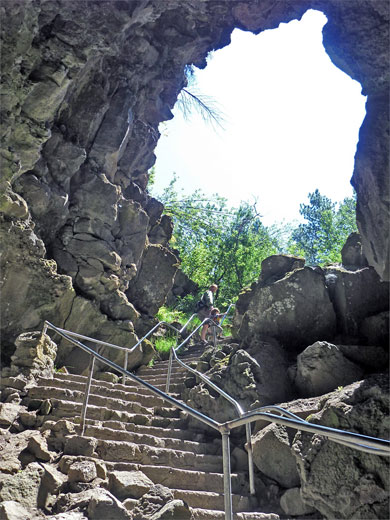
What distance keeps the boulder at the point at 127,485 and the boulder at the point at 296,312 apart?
379cm

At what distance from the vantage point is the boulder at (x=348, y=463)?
3.91 meters

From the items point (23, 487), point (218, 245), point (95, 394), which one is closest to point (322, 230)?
point (218, 245)

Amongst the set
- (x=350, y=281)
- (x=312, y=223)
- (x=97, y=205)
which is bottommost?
(x=350, y=281)

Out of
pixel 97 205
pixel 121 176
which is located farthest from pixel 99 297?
pixel 121 176

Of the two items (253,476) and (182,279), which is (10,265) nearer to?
(253,476)

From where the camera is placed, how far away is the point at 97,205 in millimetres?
11242

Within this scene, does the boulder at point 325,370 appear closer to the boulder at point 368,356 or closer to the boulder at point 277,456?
the boulder at point 368,356

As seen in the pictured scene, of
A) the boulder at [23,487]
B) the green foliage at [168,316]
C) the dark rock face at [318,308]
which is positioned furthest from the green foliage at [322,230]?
the boulder at [23,487]

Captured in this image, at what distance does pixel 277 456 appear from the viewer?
4.88 metres

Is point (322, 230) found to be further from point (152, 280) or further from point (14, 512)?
point (14, 512)

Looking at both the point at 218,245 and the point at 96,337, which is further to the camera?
the point at 218,245

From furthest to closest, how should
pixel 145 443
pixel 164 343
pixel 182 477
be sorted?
pixel 164 343 < pixel 145 443 < pixel 182 477

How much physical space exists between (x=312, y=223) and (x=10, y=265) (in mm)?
26759

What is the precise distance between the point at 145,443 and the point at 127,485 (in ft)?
4.00
